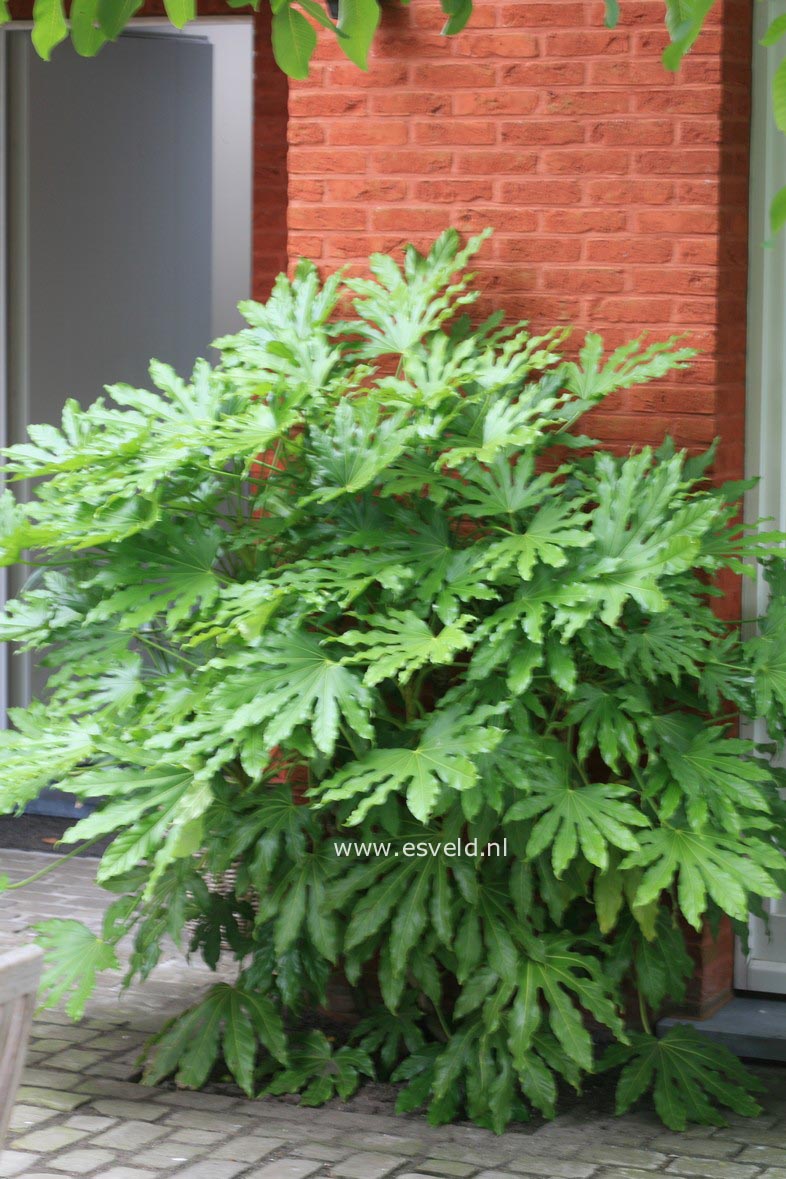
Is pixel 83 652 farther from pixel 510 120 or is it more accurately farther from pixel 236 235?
pixel 236 235

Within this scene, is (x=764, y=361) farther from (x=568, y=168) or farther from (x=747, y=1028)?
(x=747, y=1028)

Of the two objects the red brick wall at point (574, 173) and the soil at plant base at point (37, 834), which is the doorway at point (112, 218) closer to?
the soil at plant base at point (37, 834)

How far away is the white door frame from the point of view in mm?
4891

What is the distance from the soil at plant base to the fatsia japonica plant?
2456 millimetres

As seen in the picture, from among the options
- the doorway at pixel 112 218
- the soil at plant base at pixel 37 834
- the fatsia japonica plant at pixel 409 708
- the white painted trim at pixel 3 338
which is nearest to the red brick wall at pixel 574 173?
the fatsia japonica plant at pixel 409 708

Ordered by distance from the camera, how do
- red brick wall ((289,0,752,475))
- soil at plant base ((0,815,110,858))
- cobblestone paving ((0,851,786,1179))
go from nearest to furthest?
cobblestone paving ((0,851,786,1179))
red brick wall ((289,0,752,475))
soil at plant base ((0,815,110,858))

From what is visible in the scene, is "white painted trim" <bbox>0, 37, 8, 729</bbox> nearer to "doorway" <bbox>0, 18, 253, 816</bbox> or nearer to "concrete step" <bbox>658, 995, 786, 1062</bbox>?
"doorway" <bbox>0, 18, 253, 816</bbox>

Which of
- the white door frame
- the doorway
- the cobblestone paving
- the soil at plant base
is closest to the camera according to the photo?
the cobblestone paving

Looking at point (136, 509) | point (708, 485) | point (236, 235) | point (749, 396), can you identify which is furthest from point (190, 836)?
point (236, 235)

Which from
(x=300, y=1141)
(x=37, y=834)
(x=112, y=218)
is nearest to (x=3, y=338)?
(x=112, y=218)

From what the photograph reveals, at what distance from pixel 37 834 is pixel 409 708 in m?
3.19

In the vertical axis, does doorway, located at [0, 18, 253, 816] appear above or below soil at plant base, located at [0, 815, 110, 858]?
above

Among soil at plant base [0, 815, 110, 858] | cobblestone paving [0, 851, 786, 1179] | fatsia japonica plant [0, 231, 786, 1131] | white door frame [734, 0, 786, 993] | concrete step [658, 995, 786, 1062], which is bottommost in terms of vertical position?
cobblestone paving [0, 851, 786, 1179]

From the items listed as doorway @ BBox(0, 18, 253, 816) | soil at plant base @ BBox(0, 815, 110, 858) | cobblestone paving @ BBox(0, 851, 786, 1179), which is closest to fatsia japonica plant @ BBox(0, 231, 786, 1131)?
cobblestone paving @ BBox(0, 851, 786, 1179)
